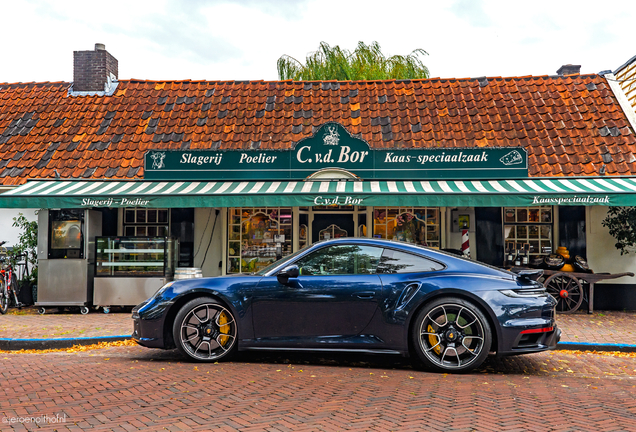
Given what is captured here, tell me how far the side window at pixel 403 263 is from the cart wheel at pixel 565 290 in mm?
5562

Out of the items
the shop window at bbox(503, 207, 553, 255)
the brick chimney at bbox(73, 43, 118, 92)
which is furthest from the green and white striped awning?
the brick chimney at bbox(73, 43, 118, 92)

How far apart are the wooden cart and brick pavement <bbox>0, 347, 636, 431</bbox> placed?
4.06 m

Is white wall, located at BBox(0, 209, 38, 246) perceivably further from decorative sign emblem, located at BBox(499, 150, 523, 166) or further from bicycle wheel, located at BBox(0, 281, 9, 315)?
decorative sign emblem, located at BBox(499, 150, 523, 166)

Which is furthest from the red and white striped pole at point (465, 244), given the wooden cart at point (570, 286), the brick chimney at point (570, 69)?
the brick chimney at point (570, 69)

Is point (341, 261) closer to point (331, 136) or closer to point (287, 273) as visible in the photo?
point (287, 273)

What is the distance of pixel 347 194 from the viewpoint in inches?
391

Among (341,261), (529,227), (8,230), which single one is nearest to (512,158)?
(529,227)

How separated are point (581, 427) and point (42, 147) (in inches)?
507

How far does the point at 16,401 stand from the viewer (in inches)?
176

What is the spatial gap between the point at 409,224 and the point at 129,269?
20.0 ft

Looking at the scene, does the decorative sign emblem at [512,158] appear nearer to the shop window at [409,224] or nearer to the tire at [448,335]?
the shop window at [409,224]

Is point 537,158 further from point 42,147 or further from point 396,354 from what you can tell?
point 42,147

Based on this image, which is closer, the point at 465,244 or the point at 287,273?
the point at 287,273

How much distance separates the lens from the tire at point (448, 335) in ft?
18.0
